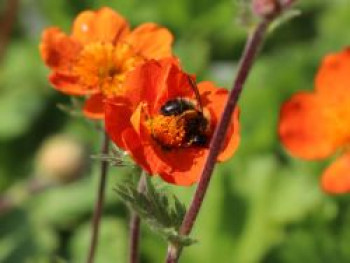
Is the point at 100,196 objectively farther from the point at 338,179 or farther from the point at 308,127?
the point at 308,127

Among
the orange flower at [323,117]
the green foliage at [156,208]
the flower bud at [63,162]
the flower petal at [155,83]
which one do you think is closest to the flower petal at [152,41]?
the flower petal at [155,83]

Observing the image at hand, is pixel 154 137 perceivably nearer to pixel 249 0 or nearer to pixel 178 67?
pixel 178 67

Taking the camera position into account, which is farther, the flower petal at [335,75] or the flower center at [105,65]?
the flower petal at [335,75]

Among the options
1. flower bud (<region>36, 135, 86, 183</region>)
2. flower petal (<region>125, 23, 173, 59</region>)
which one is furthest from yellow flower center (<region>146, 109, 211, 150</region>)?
flower bud (<region>36, 135, 86, 183</region>)

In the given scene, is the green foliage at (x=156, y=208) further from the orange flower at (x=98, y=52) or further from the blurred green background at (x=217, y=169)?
the blurred green background at (x=217, y=169)

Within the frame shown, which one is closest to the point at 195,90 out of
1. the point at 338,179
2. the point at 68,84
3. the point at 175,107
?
the point at 175,107

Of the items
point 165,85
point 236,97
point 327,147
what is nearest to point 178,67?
point 165,85

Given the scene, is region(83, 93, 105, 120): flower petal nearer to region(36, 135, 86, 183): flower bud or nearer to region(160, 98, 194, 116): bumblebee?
region(160, 98, 194, 116): bumblebee
